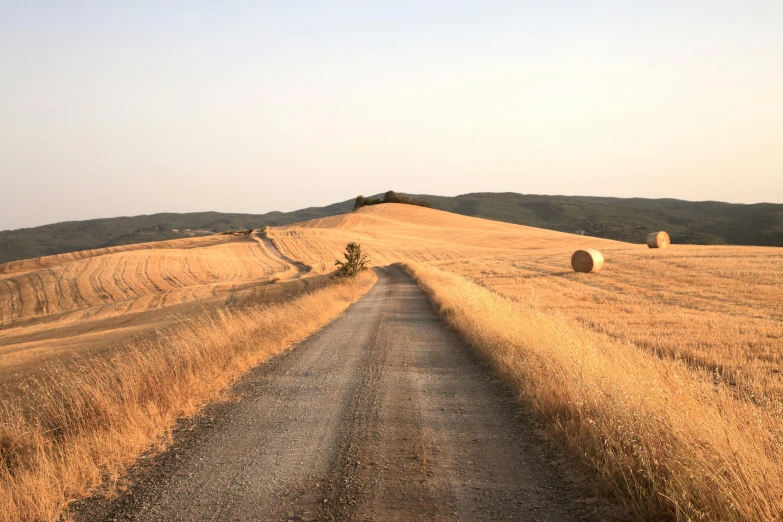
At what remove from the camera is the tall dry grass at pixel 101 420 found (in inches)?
188

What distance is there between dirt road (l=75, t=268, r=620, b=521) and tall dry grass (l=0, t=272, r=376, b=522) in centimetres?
34

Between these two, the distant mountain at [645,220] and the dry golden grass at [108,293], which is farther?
the distant mountain at [645,220]

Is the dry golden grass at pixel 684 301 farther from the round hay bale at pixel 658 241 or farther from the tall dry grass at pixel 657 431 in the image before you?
the round hay bale at pixel 658 241

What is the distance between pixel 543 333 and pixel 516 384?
104 inches

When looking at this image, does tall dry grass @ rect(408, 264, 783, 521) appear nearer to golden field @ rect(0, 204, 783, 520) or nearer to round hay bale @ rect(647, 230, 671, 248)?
golden field @ rect(0, 204, 783, 520)

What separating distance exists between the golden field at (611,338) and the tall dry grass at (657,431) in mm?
21

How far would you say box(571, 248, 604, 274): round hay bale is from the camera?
123 ft

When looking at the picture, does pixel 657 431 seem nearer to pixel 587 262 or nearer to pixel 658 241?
pixel 587 262

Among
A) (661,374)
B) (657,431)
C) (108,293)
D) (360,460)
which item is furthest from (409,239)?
(657,431)

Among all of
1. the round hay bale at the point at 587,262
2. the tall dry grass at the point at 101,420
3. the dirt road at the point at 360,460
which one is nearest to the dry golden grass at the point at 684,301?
the round hay bale at the point at 587,262

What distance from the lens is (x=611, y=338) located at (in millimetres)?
12297

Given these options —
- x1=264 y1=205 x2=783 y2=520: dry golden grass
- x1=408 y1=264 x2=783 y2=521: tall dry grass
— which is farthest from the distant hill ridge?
x1=408 y1=264 x2=783 y2=521: tall dry grass

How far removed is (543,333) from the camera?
10.5 m

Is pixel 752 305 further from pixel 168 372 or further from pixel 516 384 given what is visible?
pixel 168 372
